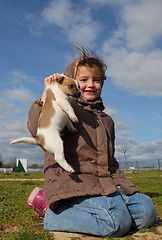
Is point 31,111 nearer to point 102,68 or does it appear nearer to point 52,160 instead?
point 52,160

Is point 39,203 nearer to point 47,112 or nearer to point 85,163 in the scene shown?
point 85,163

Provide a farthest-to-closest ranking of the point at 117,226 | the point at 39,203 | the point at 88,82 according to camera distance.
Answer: the point at 88,82 < the point at 39,203 < the point at 117,226

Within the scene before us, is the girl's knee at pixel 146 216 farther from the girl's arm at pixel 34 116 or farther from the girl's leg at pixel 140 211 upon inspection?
the girl's arm at pixel 34 116

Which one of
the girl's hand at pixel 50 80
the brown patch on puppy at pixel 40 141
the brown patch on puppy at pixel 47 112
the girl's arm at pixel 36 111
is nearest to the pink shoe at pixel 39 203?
the girl's arm at pixel 36 111

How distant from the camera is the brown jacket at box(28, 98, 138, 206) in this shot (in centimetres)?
263

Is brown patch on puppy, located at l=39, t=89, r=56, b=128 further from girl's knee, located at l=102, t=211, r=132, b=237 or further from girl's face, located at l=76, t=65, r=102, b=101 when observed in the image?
girl's knee, located at l=102, t=211, r=132, b=237

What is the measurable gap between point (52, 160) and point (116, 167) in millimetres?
1004

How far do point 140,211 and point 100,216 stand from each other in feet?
1.96

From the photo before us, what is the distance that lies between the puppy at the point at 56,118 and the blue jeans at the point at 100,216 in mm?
508

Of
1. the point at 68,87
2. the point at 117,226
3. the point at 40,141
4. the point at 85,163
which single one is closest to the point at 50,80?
the point at 68,87

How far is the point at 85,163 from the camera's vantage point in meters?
2.85

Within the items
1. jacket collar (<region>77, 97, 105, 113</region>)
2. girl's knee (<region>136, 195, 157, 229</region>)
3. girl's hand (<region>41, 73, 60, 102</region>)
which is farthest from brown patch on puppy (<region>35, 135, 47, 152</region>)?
girl's knee (<region>136, 195, 157, 229</region>)

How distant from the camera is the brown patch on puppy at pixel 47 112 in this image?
2584 millimetres

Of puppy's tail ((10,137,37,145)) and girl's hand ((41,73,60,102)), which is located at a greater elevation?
girl's hand ((41,73,60,102))
